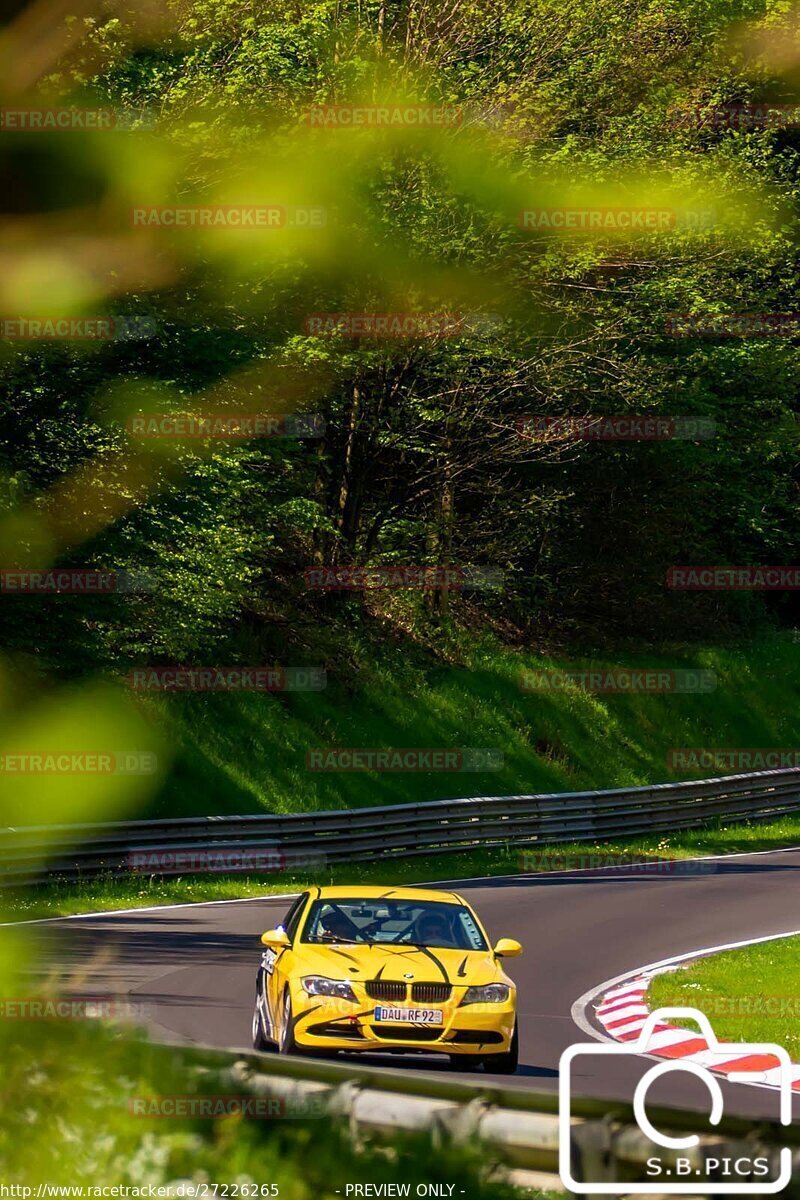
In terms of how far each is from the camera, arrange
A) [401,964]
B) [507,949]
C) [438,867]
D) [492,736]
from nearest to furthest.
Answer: [401,964], [507,949], [438,867], [492,736]

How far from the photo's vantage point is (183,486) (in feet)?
8.41

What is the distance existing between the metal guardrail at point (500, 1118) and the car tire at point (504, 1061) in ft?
30.7

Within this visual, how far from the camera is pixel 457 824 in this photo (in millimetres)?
29328

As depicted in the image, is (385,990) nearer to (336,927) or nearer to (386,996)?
(386,996)

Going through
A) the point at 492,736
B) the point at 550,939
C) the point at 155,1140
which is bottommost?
the point at 155,1140

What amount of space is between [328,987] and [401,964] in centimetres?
58

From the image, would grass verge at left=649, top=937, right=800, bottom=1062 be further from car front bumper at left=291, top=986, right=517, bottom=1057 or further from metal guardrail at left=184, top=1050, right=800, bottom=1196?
metal guardrail at left=184, top=1050, right=800, bottom=1196

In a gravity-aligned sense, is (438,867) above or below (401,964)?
above

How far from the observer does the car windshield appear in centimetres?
1221

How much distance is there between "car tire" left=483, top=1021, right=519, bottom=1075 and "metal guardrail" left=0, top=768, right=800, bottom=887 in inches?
303

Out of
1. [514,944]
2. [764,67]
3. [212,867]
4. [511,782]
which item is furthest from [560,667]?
[764,67]

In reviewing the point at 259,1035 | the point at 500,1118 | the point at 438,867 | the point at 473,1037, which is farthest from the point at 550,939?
the point at 500,1118

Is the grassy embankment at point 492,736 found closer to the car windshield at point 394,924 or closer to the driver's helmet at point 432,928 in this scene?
the car windshield at point 394,924

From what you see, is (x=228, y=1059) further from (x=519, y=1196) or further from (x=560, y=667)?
(x=560, y=667)
